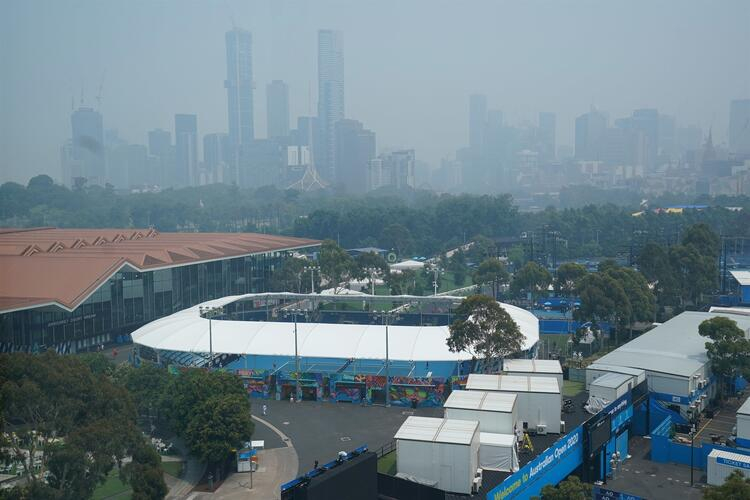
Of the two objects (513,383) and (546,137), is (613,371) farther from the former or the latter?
(546,137)

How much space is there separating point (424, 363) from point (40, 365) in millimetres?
8134

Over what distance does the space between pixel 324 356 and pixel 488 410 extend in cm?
567

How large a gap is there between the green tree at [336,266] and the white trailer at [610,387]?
16203 millimetres

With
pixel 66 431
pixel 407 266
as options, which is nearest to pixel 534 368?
pixel 66 431

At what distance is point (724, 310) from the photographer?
20.8 meters

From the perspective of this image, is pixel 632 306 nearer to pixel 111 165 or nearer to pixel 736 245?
pixel 736 245

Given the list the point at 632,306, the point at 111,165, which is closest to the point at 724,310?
the point at 632,306

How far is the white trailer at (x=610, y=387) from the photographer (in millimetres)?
12281

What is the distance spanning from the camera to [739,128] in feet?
230

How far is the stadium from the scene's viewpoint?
1515 cm

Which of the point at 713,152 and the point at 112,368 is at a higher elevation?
the point at 713,152

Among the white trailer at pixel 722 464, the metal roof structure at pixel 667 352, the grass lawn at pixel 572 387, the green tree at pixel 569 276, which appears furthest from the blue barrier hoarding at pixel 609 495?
the green tree at pixel 569 276

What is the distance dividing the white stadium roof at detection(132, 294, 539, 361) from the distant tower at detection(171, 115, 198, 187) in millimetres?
23865

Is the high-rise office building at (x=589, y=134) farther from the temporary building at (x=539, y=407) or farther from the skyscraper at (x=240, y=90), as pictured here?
the temporary building at (x=539, y=407)
